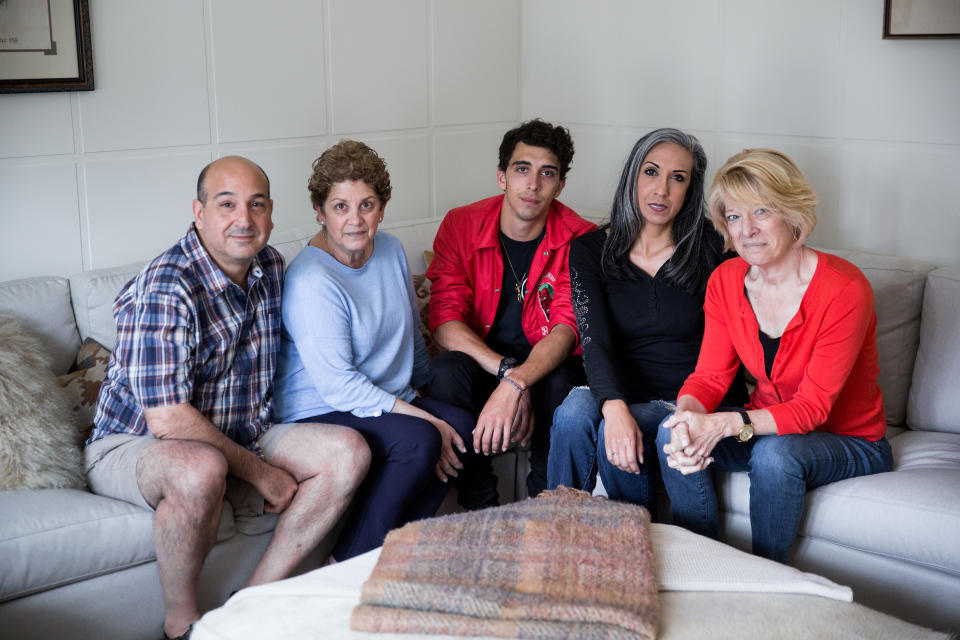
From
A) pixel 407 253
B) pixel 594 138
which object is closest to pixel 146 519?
pixel 407 253

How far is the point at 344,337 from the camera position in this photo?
2.47m

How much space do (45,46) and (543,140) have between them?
1482 millimetres

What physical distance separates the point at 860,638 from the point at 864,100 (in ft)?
7.02

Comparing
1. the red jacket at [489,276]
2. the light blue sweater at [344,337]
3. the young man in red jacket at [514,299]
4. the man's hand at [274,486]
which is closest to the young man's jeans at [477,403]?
the young man in red jacket at [514,299]

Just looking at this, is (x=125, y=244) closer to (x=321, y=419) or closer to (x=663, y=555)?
(x=321, y=419)

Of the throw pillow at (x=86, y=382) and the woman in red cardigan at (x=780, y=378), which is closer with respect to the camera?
the woman in red cardigan at (x=780, y=378)

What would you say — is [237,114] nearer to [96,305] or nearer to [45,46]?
[45,46]

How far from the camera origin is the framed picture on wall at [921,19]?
9.53ft

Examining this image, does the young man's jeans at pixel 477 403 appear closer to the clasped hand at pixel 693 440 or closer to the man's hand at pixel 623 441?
the man's hand at pixel 623 441

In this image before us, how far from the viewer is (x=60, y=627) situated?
2.11 meters

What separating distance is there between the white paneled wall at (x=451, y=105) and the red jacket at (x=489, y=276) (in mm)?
497

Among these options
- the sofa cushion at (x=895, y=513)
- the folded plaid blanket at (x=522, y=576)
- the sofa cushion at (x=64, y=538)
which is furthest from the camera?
the sofa cushion at (x=895, y=513)

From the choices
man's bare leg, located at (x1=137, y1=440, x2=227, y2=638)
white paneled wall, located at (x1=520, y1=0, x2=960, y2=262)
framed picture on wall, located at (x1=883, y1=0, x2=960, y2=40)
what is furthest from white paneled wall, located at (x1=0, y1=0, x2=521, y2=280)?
framed picture on wall, located at (x1=883, y1=0, x2=960, y2=40)

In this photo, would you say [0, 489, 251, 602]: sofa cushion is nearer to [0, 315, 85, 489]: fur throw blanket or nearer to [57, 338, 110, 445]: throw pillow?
[0, 315, 85, 489]: fur throw blanket
